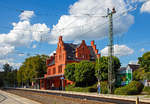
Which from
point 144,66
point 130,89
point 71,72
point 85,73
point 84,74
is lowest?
point 130,89

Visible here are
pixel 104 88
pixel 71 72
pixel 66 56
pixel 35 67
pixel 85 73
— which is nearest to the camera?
pixel 104 88

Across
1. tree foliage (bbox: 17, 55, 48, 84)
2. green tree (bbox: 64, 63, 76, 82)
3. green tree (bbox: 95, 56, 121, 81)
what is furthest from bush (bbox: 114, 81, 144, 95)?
tree foliage (bbox: 17, 55, 48, 84)

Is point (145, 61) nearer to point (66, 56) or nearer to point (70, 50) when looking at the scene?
point (66, 56)

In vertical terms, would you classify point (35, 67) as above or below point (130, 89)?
above

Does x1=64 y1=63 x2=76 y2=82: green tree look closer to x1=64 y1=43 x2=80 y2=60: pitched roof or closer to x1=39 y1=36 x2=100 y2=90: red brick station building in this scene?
x1=39 y1=36 x2=100 y2=90: red brick station building

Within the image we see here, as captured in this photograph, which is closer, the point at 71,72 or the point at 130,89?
the point at 130,89

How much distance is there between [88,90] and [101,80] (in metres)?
3.64

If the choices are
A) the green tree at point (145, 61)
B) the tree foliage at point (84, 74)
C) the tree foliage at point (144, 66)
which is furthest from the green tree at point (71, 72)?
the green tree at point (145, 61)

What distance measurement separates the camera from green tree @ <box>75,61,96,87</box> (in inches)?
1932

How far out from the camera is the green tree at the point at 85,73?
49.1 metres

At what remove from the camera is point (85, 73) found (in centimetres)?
4891

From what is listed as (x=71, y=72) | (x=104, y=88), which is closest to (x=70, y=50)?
(x=71, y=72)

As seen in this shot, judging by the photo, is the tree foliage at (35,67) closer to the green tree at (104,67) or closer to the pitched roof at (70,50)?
the pitched roof at (70,50)

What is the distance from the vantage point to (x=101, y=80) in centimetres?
A: 4616
